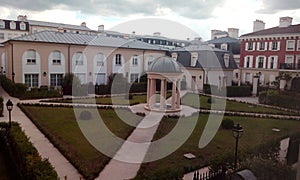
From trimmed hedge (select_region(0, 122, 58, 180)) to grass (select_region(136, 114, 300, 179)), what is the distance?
1.81 meters

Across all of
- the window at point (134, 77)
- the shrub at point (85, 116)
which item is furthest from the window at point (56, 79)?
the shrub at point (85, 116)

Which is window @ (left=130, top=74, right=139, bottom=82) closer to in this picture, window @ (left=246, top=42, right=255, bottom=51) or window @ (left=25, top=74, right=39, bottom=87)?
window @ (left=25, top=74, right=39, bottom=87)

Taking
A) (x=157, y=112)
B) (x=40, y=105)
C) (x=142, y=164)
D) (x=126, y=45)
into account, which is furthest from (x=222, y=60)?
(x=142, y=164)

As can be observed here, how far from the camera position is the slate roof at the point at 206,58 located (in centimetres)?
2417

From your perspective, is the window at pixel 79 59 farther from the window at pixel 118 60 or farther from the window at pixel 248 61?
the window at pixel 248 61

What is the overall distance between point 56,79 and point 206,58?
13.1 meters

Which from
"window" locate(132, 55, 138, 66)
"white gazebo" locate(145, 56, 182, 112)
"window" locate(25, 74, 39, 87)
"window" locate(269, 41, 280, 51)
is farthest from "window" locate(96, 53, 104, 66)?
"window" locate(269, 41, 280, 51)

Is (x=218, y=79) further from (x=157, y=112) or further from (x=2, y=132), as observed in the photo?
(x=2, y=132)

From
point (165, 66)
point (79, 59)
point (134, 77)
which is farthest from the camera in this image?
point (134, 77)

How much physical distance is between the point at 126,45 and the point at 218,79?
9.06m

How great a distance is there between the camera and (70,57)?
859 inches

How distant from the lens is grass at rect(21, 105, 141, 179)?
23.9 ft

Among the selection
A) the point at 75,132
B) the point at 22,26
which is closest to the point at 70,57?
the point at 75,132

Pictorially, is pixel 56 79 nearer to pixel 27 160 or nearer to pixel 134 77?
pixel 134 77
